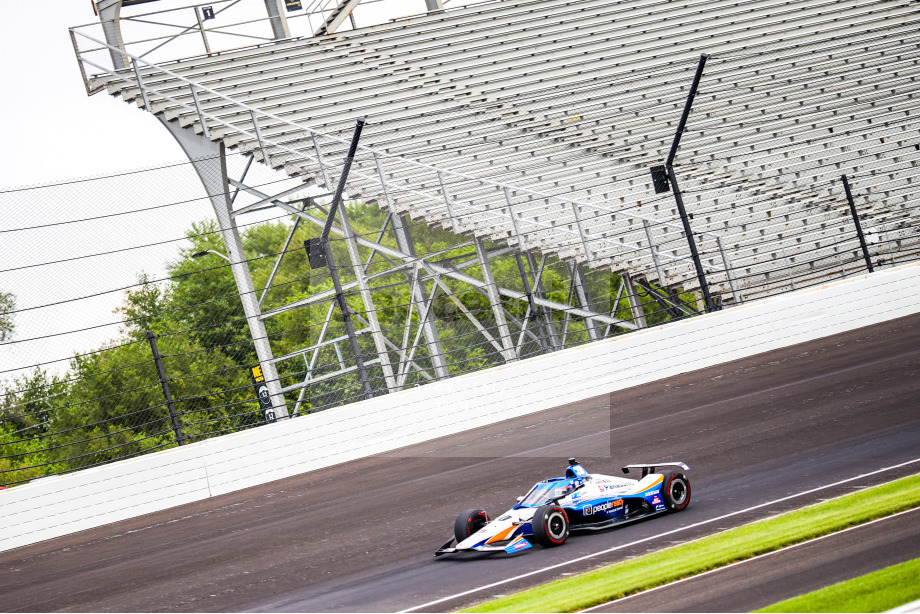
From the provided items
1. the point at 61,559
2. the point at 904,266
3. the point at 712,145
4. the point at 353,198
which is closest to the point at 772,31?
the point at 712,145

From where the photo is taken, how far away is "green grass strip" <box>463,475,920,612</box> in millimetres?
4516

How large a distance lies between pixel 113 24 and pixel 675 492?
46.9 ft

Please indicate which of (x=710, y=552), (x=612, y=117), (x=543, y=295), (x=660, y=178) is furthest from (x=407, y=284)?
(x=710, y=552)

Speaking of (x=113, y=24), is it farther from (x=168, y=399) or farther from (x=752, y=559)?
(x=752, y=559)

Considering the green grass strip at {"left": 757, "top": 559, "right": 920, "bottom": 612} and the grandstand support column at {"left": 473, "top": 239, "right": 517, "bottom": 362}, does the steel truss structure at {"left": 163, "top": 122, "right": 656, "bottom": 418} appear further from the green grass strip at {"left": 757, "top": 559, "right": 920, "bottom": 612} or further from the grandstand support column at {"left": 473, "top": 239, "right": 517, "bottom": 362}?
the green grass strip at {"left": 757, "top": 559, "right": 920, "bottom": 612}

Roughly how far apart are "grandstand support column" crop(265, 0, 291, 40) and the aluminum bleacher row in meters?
0.86

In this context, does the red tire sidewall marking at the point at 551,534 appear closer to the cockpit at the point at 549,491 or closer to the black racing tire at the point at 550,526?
the black racing tire at the point at 550,526

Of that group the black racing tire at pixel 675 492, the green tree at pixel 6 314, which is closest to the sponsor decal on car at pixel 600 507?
the black racing tire at pixel 675 492

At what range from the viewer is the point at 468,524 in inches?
228

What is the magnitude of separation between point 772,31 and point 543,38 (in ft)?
16.3

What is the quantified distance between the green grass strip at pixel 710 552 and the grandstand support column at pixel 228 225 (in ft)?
20.1

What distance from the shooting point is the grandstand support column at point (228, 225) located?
1209 centimetres

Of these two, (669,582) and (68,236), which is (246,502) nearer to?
(68,236)

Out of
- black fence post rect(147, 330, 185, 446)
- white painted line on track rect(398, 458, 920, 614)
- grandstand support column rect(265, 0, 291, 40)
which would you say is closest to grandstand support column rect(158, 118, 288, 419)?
black fence post rect(147, 330, 185, 446)
